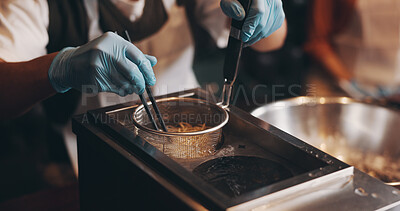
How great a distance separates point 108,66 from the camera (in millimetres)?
1101

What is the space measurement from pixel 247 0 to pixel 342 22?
192 cm

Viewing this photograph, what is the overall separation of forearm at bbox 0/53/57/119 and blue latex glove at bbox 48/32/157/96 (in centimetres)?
13

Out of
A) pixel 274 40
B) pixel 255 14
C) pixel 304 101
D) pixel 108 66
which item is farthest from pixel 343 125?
pixel 108 66

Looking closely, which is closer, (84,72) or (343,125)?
(84,72)

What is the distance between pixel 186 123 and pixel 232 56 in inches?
9.6

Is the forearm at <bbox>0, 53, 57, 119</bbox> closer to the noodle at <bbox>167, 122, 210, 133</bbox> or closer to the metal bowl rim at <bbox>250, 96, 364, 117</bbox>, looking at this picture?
the noodle at <bbox>167, 122, 210, 133</bbox>

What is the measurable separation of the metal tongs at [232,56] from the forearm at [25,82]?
1.93 ft

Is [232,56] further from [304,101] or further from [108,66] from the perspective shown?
[304,101]

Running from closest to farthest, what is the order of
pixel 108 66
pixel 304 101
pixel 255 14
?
pixel 108 66 → pixel 255 14 → pixel 304 101

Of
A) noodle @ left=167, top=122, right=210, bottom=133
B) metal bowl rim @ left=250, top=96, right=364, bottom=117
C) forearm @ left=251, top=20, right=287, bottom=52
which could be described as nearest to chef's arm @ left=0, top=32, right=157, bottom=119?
noodle @ left=167, top=122, right=210, bottom=133

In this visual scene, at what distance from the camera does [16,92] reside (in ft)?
4.42

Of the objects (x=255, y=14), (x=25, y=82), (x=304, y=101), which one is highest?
(x=255, y=14)

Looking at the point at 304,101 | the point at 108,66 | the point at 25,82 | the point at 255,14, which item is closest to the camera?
the point at 108,66

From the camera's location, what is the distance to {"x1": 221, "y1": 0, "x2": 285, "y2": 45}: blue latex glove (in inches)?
46.6
